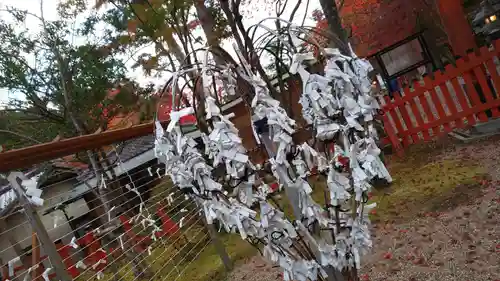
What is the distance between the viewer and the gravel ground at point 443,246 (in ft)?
10.1

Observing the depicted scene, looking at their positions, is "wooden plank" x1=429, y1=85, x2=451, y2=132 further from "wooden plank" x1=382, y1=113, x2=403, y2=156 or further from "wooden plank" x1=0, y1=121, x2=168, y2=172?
"wooden plank" x1=0, y1=121, x2=168, y2=172

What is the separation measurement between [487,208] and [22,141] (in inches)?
296

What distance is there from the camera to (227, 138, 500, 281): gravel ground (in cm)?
307

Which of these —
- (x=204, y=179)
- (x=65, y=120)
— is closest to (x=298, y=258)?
(x=204, y=179)

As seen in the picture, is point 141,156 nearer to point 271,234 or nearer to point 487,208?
point 487,208

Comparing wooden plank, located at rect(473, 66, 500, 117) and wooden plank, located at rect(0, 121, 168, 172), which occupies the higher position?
wooden plank, located at rect(0, 121, 168, 172)

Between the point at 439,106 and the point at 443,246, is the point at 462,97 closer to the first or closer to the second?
the point at 439,106

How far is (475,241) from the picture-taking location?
3373 mm

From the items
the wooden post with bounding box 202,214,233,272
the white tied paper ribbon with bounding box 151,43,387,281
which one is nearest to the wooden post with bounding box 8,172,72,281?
the white tied paper ribbon with bounding box 151,43,387,281

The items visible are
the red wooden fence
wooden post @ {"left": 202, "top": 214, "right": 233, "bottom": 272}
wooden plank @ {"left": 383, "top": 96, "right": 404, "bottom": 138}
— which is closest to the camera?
wooden post @ {"left": 202, "top": 214, "right": 233, "bottom": 272}

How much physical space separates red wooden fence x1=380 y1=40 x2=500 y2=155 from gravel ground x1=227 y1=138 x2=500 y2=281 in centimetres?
178

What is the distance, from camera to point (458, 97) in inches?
256

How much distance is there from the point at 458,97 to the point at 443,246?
3793mm

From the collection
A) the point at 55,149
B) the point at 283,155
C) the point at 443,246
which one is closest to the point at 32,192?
the point at 55,149
